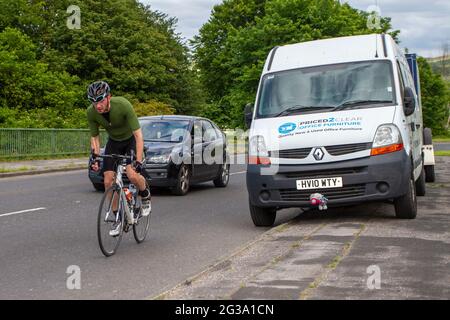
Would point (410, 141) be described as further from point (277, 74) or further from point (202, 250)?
point (202, 250)

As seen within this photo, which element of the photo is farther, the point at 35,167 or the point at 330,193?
the point at 35,167

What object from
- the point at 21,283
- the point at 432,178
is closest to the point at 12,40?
the point at 432,178

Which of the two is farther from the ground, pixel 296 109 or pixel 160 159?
pixel 296 109

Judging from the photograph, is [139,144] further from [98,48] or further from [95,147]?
[98,48]

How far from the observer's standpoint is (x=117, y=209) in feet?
25.7

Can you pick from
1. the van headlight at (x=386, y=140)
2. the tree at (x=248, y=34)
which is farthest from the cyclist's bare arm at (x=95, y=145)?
the tree at (x=248, y=34)

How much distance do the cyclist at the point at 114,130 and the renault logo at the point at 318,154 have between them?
2.25 m

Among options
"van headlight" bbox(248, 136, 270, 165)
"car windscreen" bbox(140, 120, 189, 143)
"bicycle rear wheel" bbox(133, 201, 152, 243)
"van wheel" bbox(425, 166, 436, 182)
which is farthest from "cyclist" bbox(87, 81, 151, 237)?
"van wheel" bbox(425, 166, 436, 182)

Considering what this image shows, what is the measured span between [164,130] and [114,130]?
23.8 feet

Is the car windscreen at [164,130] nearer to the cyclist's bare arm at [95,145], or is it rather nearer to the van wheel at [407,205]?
the van wheel at [407,205]

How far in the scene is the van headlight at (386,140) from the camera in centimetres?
910

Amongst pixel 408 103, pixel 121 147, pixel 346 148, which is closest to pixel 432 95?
pixel 408 103

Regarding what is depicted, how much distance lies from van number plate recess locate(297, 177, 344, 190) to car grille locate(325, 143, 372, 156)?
1.10 feet

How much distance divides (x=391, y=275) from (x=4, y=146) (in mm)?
22174
